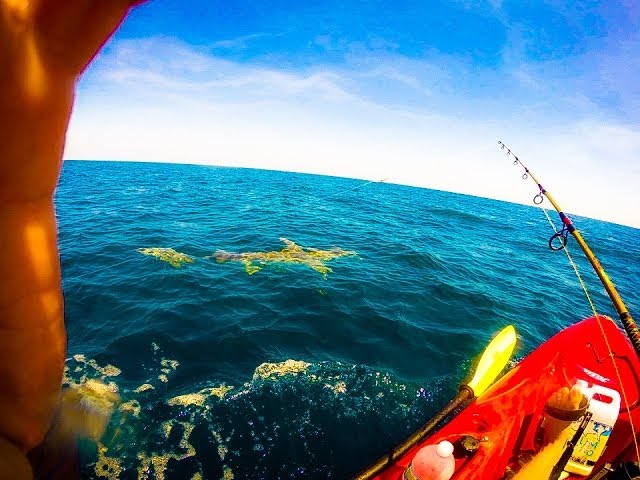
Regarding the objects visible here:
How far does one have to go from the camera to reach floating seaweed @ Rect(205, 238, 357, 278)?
12797 mm

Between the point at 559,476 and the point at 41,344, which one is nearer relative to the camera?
the point at 41,344

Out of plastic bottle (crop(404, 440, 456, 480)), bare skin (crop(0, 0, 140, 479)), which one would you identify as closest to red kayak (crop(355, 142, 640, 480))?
plastic bottle (crop(404, 440, 456, 480))

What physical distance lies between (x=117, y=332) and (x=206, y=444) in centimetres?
437

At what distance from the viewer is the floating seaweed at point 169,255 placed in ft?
41.0

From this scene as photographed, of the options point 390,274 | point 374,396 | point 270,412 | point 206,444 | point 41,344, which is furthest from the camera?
point 390,274

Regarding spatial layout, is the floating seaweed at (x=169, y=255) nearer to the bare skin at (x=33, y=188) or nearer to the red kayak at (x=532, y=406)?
the red kayak at (x=532, y=406)

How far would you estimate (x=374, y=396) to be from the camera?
6242 mm

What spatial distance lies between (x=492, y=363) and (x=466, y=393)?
137 centimetres

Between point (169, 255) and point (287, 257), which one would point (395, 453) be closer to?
point (287, 257)

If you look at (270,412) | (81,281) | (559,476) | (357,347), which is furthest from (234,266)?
(559,476)

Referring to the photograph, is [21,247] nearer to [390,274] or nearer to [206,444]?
[206,444]

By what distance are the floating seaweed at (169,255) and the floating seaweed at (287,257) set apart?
3.37ft

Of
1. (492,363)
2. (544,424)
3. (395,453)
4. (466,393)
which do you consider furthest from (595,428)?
(395,453)

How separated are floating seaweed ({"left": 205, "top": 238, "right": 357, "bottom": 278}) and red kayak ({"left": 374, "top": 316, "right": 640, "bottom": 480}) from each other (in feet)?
25.8
